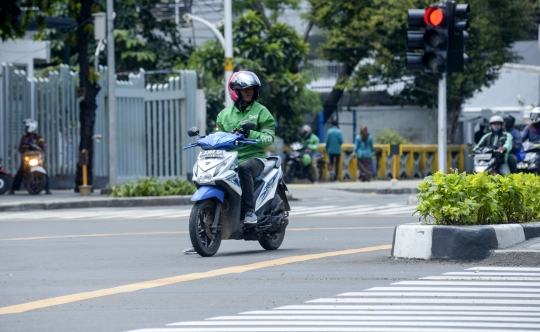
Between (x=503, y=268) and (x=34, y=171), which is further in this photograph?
(x=34, y=171)

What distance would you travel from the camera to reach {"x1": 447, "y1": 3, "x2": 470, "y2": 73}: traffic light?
1503cm

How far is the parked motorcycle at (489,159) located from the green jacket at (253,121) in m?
9.20

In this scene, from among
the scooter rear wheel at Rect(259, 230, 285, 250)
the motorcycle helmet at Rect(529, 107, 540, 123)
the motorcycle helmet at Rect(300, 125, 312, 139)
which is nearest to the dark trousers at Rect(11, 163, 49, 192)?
the motorcycle helmet at Rect(300, 125, 312, 139)

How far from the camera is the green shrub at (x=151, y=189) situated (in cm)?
2139

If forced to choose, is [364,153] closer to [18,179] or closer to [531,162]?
[18,179]

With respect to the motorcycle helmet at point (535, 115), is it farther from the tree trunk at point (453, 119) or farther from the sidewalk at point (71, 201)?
the tree trunk at point (453, 119)

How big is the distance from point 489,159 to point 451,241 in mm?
10469

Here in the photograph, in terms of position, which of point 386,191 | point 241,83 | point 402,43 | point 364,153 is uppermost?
point 402,43

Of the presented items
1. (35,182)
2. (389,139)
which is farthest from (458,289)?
(389,139)

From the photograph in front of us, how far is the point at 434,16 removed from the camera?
14898 mm

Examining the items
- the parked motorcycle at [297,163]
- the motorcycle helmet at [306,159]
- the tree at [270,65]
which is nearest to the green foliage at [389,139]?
the tree at [270,65]

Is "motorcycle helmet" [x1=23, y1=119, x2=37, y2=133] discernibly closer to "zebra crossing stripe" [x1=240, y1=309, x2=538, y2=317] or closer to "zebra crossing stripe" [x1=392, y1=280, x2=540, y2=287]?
"zebra crossing stripe" [x1=392, y1=280, x2=540, y2=287]

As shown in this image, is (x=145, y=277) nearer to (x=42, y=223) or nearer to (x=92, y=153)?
(x=42, y=223)

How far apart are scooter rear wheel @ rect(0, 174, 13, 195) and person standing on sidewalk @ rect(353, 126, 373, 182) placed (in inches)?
452
